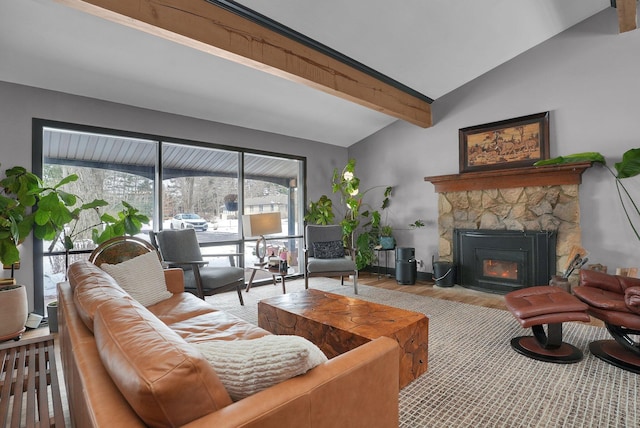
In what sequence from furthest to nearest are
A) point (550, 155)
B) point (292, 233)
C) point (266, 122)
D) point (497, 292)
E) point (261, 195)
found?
point (292, 233), point (261, 195), point (266, 122), point (497, 292), point (550, 155)

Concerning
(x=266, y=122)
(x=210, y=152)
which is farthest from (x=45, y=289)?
(x=266, y=122)

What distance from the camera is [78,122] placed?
11.7 ft

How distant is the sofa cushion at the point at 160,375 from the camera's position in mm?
696

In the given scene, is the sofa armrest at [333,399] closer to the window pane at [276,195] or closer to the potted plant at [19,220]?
the potted plant at [19,220]

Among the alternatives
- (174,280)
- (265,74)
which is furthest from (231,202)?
(174,280)

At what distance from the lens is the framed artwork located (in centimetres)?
423

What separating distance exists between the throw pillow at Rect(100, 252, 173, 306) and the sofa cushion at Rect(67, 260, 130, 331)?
1.29ft

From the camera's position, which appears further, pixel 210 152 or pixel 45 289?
pixel 210 152

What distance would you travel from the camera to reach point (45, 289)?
345cm

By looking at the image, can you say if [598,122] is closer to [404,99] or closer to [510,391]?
[404,99]

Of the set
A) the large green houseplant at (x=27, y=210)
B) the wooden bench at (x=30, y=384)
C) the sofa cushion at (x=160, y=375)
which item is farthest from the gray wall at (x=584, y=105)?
the wooden bench at (x=30, y=384)

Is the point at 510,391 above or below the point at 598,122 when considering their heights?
below

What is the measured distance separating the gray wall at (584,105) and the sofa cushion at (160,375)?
15.3 ft

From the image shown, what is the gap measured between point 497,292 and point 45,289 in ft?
18.0
